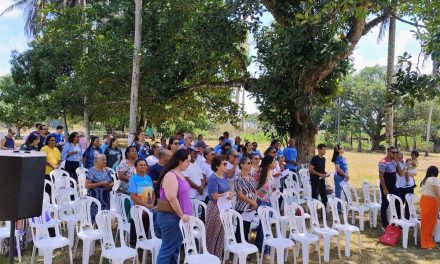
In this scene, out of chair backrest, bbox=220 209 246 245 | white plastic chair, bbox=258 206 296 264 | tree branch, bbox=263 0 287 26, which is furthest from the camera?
tree branch, bbox=263 0 287 26

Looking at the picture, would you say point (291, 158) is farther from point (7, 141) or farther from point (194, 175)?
point (7, 141)

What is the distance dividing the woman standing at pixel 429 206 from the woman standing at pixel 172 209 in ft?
15.1

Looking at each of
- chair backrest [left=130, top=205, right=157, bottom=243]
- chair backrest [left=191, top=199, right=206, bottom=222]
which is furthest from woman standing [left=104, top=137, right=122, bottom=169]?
chair backrest [left=130, top=205, right=157, bottom=243]

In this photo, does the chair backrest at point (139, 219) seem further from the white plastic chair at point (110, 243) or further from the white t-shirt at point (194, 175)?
the white t-shirt at point (194, 175)

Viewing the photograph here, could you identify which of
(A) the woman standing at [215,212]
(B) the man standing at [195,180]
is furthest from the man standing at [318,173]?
(A) the woman standing at [215,212]

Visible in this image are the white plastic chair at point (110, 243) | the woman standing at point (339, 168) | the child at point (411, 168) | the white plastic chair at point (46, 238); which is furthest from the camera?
the woman standing at point (339, 168)

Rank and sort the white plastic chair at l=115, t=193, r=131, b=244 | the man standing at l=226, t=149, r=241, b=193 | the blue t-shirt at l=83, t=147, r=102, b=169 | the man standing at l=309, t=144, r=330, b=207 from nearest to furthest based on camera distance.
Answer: the white plastic chair at l=115, t=193, r=131, b=244
the man standing at l=226, t=149, r=241, b=193
the man standing at l=309, t=144, r=330, b=207
the blue t-shirt at l=83, t=147, r=102, b=169

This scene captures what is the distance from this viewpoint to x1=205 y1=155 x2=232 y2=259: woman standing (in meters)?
5.29

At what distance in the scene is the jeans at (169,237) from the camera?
435 cm

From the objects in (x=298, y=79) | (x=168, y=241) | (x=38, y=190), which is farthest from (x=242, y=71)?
(x=38, y=190)

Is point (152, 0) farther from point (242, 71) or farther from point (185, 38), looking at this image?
point (242, 71)

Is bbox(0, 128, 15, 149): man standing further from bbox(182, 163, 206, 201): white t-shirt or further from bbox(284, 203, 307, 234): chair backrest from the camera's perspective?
bbox(284, 203, 307, 234): chair backrest

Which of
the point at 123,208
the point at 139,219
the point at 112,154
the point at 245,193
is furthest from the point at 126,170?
the point at 112,154

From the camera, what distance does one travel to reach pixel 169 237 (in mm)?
4375
